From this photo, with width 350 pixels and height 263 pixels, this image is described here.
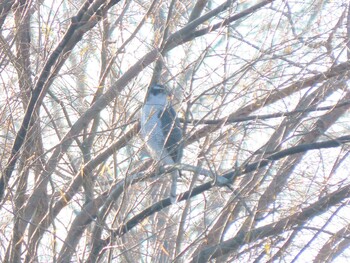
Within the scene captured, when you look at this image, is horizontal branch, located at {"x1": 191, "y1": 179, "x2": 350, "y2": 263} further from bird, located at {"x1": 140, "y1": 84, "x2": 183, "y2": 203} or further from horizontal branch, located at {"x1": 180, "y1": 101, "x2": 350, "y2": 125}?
horizontal branch, located at {"x1": 180, "y1": 101, "x2": 350, "y2": 125}

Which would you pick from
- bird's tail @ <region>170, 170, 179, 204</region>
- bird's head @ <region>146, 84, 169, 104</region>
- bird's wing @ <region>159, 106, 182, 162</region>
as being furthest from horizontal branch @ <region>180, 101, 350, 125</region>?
bird's head @ <region>146, 84, 169, 104</region>

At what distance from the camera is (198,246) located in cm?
597

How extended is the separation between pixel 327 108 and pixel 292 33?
1.65ft

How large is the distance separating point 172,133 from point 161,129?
221 millimetres

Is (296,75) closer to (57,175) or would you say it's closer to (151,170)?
(151,170)

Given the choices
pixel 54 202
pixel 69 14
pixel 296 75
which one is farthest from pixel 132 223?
pixel 69 14

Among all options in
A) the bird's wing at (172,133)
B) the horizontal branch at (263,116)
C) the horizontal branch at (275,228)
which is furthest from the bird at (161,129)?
the horizontal branch at (275,228)

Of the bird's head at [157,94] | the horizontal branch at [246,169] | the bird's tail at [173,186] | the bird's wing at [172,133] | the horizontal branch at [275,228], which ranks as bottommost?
the horizontal branch at [275,228]

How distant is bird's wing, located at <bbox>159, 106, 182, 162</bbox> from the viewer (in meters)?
5.68

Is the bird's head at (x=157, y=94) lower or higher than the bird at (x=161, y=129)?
higher

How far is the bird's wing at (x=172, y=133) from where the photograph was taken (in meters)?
5.68

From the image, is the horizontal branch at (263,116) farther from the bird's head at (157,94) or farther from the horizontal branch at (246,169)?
the bird's head at (157,94)

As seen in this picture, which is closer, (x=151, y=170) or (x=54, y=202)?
(x=151, y=170)

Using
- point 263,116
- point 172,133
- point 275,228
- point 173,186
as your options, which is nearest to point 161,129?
point 172,133
